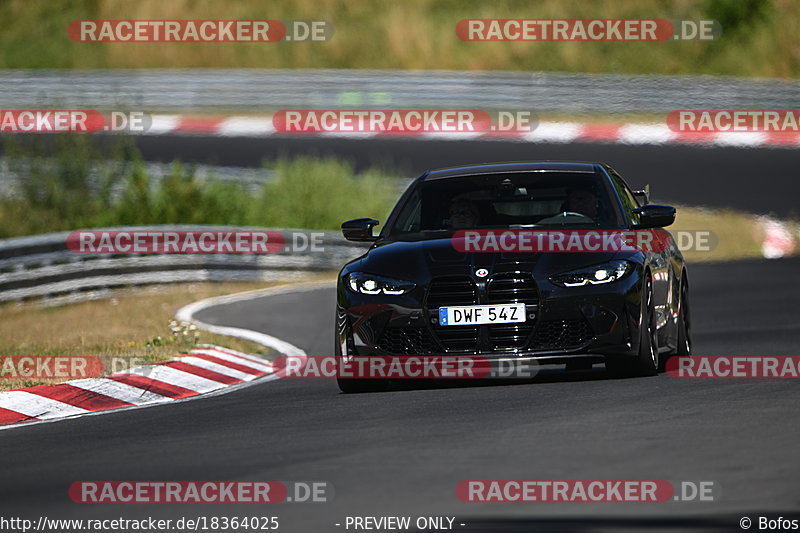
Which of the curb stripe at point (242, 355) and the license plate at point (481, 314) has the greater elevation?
the curb stripe at point (242, 355)

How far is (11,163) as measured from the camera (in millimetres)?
22844

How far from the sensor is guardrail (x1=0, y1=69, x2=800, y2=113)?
101ft

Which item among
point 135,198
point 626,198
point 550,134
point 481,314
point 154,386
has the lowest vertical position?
point 154,386

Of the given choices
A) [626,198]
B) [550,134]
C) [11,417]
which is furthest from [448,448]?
[550,134]

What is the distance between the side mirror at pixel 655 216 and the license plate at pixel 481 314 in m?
1.42

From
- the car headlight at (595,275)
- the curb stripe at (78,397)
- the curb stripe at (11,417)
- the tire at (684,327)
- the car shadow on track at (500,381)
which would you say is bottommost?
the curb stripe at (11,417)

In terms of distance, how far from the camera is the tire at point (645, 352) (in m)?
10.6

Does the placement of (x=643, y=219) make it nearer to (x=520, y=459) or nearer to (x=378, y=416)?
(x=378, y=416)

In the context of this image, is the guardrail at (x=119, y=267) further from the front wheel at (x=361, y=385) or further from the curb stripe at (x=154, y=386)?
the front wheel at (x=361, y=385)

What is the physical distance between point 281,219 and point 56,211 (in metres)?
3.12

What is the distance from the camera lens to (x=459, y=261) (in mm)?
10406

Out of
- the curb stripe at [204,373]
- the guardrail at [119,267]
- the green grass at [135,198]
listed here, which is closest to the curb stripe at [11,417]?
the curb stripe at [204,373]

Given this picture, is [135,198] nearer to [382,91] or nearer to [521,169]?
[382,91]

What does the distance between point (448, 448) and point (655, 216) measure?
3.69 meters
